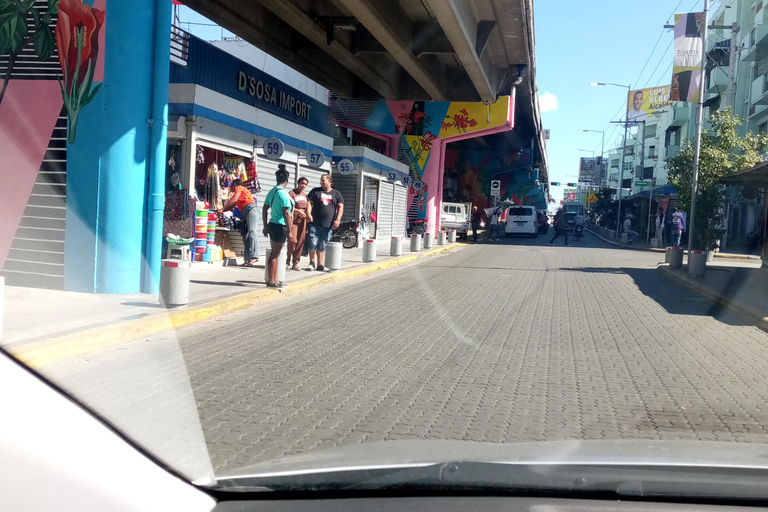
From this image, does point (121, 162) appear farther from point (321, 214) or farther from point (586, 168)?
point (586, 168)

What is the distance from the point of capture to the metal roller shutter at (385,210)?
88.4ft

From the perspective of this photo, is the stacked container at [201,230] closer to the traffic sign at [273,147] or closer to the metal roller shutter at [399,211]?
the traffic sign at [273,147]

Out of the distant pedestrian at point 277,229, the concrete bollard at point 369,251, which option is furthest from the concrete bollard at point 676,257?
the distant pedestrian at point 277,229

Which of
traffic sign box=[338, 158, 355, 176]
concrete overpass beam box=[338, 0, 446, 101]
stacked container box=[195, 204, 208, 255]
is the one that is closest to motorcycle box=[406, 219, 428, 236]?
traffic sign box=[338, 158, 355, 176]

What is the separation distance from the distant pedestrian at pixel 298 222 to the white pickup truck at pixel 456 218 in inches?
885

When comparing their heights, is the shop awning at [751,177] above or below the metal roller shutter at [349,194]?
above

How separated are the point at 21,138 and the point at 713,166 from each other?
17.3m

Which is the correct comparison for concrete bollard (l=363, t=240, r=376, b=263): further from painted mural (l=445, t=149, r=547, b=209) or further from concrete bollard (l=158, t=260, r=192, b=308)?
painted mural (l=445, t=149, r=547, b=209)

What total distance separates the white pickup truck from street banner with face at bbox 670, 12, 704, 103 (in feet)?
54.5

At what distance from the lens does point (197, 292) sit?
1023 cm

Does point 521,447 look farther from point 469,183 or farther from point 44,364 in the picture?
point 469,183

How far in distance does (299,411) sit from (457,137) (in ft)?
93.8

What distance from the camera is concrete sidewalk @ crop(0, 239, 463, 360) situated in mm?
6671

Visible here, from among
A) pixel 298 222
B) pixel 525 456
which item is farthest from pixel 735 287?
pixel 525 456
